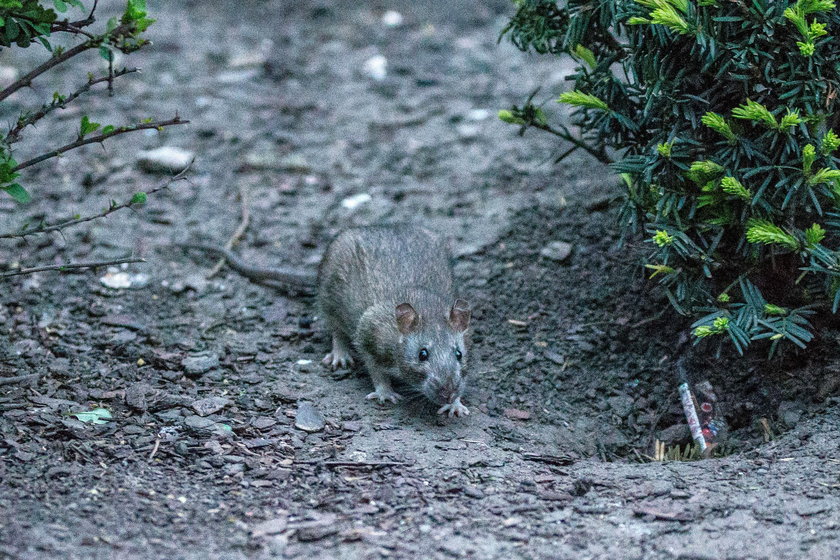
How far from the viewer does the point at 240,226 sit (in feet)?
24.1

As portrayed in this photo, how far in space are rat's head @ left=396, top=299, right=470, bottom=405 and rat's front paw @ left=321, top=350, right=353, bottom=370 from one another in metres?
0.51

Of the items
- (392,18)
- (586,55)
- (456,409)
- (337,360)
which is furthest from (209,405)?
(392,18)

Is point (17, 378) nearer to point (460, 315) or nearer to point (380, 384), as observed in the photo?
point (380, 384)

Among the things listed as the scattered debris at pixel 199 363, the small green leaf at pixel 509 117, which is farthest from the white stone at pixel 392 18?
the scattered debris at pixel 199 363

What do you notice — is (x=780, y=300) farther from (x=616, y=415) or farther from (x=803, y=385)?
(x=616, y=415)

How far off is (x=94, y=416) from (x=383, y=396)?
162 cm

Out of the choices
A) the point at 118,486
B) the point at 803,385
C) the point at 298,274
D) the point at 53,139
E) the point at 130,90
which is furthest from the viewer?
the point at 130,90

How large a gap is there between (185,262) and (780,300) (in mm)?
4059

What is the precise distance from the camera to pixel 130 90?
356 inches

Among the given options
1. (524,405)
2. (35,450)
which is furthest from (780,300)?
(35,450)

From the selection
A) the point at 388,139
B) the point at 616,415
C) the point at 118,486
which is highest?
the point at 388,139

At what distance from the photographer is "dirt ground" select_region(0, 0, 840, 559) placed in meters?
4.13

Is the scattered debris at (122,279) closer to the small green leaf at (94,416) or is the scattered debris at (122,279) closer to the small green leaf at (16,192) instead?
the small green leaf at (94,416)

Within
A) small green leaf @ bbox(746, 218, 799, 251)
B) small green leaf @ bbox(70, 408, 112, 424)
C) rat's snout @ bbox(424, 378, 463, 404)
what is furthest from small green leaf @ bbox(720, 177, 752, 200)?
small green leaf @ bbox(70, 408, 112, 424)
